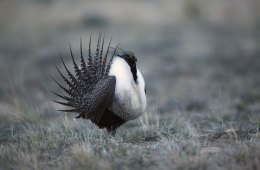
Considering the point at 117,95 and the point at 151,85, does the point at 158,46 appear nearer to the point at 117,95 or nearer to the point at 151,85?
the point at 151,85

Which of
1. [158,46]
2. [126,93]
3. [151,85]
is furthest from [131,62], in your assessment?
[158,46]

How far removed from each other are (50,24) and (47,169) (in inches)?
438

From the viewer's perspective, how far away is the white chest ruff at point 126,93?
467 centimetres

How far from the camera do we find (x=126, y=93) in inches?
184

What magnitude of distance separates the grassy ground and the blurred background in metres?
0.02

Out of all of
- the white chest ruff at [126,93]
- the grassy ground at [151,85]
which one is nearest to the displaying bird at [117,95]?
the white chest ruff at [126,93]

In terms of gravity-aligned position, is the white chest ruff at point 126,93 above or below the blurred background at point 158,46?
below

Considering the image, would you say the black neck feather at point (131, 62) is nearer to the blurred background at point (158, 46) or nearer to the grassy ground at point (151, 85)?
the grassy ground at point (151, 85)

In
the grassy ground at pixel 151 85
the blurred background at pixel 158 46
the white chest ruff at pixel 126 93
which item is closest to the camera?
the grassy ground at pixel 151 85

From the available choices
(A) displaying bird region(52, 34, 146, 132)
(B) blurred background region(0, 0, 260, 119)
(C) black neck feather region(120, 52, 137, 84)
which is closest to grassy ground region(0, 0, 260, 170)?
(B) blurred background region(0, 0, 260, 119)

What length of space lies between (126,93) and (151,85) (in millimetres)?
4398

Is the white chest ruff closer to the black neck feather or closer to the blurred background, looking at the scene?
the black neck feather

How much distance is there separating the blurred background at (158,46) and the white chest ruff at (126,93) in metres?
1.24

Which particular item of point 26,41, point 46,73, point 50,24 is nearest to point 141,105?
point 46,73
